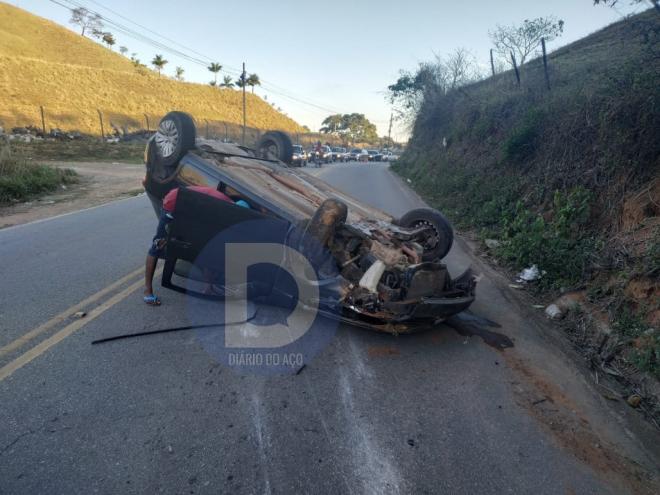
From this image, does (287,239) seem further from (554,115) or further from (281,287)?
(554,115)

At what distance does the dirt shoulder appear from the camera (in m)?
9.16

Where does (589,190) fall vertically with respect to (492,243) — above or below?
above

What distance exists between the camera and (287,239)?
13.1ft

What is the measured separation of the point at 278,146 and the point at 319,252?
13.6 feet

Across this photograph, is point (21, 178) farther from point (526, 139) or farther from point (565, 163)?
point (565, 163)

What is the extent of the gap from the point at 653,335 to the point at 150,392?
4172 millimetres

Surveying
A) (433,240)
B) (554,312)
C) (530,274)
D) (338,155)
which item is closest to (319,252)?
(433,240)

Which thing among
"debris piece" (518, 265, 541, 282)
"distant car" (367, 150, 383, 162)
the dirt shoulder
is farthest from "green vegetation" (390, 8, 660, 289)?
"distant car" (367, 150, 383, 162)

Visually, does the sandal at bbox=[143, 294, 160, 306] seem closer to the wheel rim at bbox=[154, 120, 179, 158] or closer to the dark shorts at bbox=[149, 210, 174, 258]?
the dark shorts at bbox=[149, 210, 174, 258]

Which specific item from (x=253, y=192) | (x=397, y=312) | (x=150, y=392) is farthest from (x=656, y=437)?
(x=253, y=192)

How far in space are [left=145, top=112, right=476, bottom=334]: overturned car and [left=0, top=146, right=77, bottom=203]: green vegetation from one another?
826 centimetres

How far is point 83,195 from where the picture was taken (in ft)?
40.2

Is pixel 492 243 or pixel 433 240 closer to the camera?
pixel 433 240

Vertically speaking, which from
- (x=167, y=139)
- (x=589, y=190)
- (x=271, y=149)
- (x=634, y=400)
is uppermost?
(x=167, y=139)
